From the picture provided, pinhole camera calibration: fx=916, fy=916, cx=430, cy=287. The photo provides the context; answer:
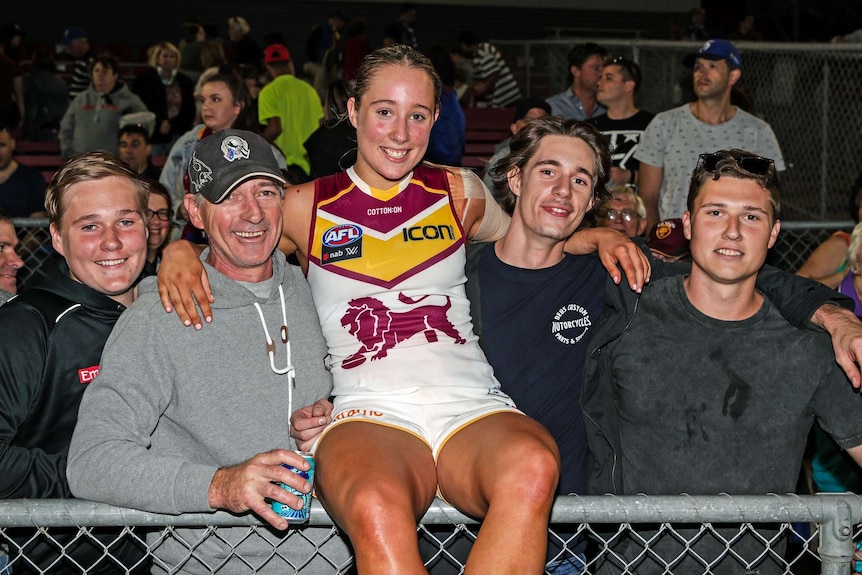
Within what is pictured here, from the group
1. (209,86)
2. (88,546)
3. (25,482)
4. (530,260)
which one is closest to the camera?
(25,482)

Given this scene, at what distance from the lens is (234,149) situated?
3209mm

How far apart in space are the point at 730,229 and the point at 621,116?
417 centimetres

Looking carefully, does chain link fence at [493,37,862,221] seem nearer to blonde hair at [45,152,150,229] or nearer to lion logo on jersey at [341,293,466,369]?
lion logo on jersey at [341,293,466,369]

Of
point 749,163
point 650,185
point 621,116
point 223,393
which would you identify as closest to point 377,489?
point 223,393

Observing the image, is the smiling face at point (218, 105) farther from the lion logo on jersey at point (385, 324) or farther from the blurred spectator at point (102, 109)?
the lion logo on jersey at point (385, 324)

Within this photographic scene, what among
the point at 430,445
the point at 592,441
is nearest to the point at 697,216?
the point at 592,441

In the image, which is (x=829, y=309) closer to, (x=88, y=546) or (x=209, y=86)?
(x=88, y=546)

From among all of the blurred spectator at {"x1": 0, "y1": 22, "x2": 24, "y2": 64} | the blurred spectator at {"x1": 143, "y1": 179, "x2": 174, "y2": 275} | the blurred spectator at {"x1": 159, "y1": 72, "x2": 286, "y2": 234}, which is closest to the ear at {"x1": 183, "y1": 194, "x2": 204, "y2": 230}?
the blurred spectator at {"x1": 143, "y1": 179, "x2": 174, "y2": 275}

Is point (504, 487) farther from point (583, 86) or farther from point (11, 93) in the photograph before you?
point (11, 93)

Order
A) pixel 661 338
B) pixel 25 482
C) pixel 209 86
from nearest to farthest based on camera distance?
pixel 25 482
pixel 661 338
pixel 209 86

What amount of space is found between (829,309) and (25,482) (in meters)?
2.66

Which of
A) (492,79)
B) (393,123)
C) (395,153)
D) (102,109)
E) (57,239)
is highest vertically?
(393,123)

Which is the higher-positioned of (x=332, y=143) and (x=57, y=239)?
(x=57, y=239)

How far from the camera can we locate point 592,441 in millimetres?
3314
